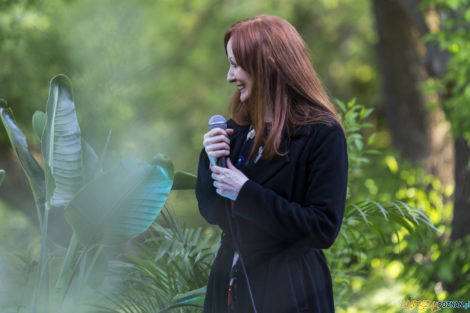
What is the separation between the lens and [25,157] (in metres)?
1.97

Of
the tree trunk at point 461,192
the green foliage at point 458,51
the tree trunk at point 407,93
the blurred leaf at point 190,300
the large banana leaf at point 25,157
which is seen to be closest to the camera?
the large banana leaf at point 25,157

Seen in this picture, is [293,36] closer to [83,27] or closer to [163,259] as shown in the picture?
[163,259]

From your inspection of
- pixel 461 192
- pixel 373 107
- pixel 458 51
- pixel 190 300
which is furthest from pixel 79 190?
pixel 461 192

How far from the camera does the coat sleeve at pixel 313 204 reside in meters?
1.40

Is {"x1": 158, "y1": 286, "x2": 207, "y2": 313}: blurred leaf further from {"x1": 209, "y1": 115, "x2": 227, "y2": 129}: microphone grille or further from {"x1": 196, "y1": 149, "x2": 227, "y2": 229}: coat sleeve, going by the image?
{"x1": 209, "y1": 115, "x2": 227, "y2": 129}: microphone grille

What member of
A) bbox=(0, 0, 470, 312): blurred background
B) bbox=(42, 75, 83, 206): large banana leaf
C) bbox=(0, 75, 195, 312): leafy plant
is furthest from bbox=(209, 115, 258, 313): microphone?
bbox=(0, 0, 470, 312): blurred background

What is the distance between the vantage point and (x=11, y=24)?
5.90 meters

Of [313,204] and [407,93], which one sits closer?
[313,204]

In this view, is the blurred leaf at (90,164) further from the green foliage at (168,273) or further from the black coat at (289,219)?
the black coat at (289,219)

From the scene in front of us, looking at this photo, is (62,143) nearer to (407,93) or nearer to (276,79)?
(276,79)

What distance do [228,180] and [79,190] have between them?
27.4 inches

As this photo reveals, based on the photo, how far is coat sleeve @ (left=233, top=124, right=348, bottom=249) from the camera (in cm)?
140

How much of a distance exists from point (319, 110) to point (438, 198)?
4263mm

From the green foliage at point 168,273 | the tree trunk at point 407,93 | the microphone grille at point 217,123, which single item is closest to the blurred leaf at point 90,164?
the green foliage at point 168,273
